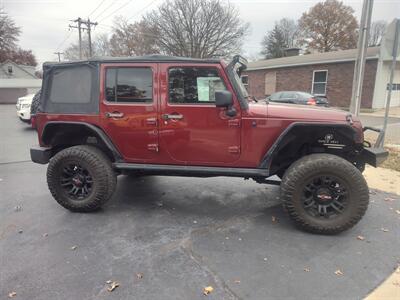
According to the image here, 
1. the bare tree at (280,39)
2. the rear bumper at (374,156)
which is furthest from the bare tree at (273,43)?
the rear bumper at (374,156)

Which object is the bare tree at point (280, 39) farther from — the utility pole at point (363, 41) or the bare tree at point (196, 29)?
the utility pole at point (363, 41)

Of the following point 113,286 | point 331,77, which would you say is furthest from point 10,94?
point 113,286

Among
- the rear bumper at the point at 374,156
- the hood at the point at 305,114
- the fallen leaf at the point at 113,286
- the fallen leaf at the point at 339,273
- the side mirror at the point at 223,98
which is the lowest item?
the fallen leaf at the point at 113,286

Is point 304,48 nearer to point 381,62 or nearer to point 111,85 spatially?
point 381,62

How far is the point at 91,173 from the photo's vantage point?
3898 millimetres

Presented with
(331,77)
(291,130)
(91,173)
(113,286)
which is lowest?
(113,286)

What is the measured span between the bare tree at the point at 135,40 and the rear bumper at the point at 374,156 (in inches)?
982

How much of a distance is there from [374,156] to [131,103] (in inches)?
117

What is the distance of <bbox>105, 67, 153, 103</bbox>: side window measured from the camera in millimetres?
3746

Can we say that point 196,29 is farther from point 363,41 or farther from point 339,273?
point 339,273

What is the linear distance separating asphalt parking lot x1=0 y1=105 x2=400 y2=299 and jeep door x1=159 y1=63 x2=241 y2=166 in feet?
3.08

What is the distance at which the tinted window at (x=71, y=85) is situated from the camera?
12.7 ft

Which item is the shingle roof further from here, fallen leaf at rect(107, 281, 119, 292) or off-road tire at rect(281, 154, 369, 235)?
fallen leaf at rect(107, 281, 119, 292)

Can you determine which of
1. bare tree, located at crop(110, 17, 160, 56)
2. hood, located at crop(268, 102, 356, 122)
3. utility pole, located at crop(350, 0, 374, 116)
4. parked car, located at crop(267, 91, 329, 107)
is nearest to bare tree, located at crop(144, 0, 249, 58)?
bare tree, located at crop(110, 17, 160, 56)
